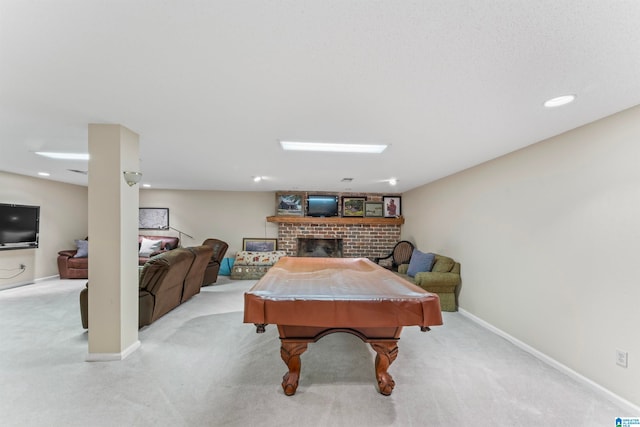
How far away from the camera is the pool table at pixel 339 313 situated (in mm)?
1874

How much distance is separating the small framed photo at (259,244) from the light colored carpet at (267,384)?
3.68 meters

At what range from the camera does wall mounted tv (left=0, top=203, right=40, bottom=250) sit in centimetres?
488

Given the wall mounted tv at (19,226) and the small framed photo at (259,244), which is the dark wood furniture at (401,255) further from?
the wall mounted tv at (19,226)

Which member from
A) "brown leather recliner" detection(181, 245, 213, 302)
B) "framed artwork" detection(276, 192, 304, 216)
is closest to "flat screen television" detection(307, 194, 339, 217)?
"framed artwork" detection(276, 192, 304, 216)

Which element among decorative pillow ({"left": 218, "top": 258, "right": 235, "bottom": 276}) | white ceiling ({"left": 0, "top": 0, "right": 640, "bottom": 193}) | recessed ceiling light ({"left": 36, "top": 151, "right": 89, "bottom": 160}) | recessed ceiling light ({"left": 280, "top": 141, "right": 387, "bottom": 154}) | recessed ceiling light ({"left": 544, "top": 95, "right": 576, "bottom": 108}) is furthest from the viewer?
decorative pillow ({"left": 218, "top": 258, "right": 235, "bottom": 276})

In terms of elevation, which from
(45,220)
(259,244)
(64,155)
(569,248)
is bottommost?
(259,244)

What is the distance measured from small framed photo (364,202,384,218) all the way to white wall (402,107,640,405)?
3.11m

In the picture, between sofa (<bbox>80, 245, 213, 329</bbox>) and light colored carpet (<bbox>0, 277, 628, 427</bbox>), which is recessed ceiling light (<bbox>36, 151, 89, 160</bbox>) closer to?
sofa (<bbox>80, 245, 213, 329</bbox>)

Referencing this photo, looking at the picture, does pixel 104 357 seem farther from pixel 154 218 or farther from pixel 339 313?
pixel 154 218

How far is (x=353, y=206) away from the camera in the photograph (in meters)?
6.85

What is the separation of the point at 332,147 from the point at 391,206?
4297 mm

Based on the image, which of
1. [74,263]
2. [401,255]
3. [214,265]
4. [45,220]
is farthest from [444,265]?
[45,220]

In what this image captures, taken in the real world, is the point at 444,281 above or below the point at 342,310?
below

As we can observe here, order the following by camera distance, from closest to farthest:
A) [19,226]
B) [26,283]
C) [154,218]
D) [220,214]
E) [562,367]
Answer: [562,367]
[19,226]
[26,283]
[154,218]
[220,214]
